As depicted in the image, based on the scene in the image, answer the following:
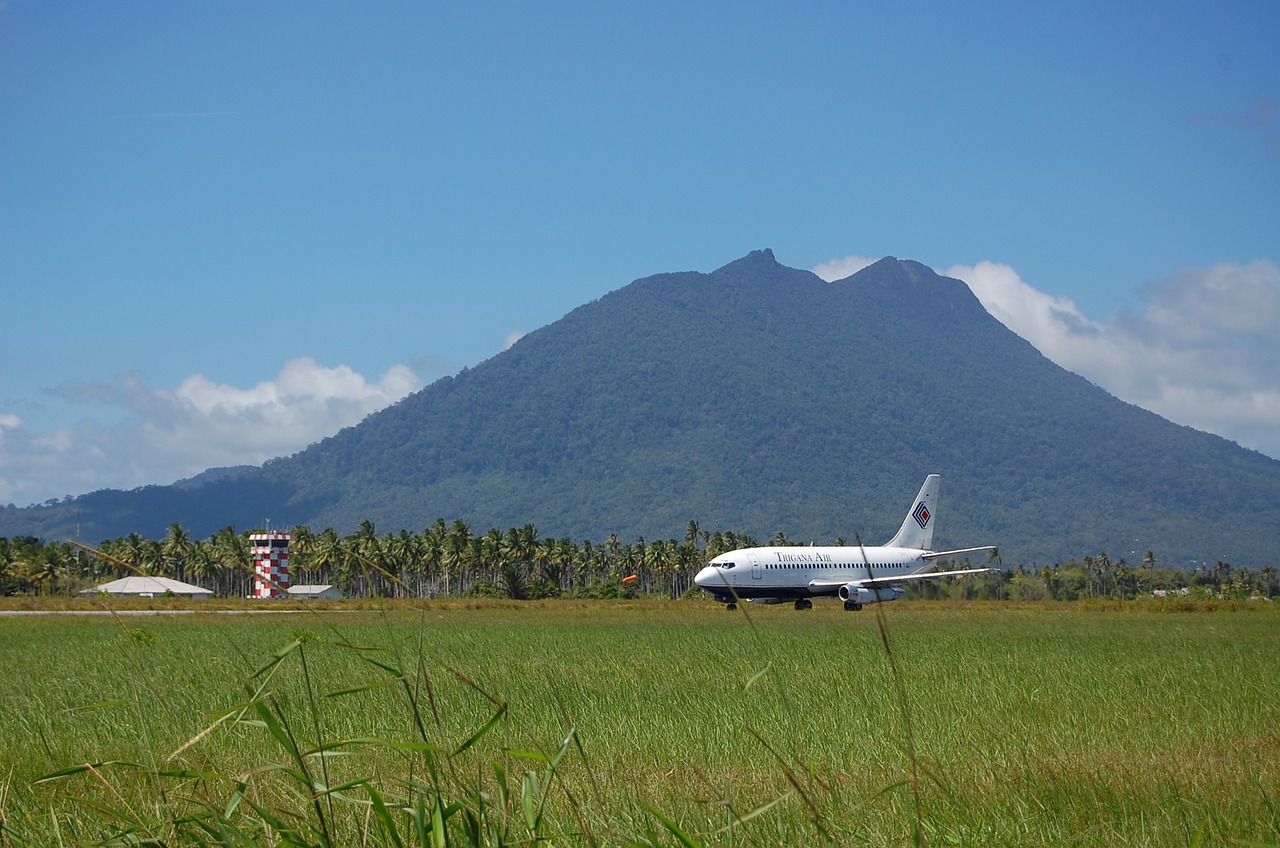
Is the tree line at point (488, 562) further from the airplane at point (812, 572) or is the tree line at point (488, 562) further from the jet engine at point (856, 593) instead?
the jet engine at point (856, 593)

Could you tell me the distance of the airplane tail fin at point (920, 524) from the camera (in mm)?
50688

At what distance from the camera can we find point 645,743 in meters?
8.67

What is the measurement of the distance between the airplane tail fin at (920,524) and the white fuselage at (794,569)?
2.55m

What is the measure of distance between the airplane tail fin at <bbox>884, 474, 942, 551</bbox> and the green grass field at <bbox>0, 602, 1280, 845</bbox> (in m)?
28.8

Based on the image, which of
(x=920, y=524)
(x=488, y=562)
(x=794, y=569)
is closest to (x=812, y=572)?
(x=794, y=569)

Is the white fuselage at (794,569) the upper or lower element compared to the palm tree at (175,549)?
lower

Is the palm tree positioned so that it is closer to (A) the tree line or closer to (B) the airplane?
(A) the tree line

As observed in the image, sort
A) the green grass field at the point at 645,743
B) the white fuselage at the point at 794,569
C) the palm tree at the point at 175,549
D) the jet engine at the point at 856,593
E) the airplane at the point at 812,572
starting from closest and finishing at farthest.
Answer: the green grass field at the point at 645,743, the airplane at the point at 812,572, the white fuselage at the point at 794,569, the jet engine at the point at 856,593, the palm tree at the point at 175,549

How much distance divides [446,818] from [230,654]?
16.4 metres

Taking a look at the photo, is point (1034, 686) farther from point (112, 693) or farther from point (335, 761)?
point (112, 693)

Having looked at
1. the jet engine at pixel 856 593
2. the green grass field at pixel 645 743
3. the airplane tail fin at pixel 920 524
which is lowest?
the jet engine at pixel 856 593

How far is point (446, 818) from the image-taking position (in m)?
2.91

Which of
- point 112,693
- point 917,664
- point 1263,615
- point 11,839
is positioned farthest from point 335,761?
point 1263,615

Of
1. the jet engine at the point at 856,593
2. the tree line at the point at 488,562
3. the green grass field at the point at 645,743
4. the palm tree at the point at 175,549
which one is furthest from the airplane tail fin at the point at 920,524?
the palm tree at the point at 175,549
